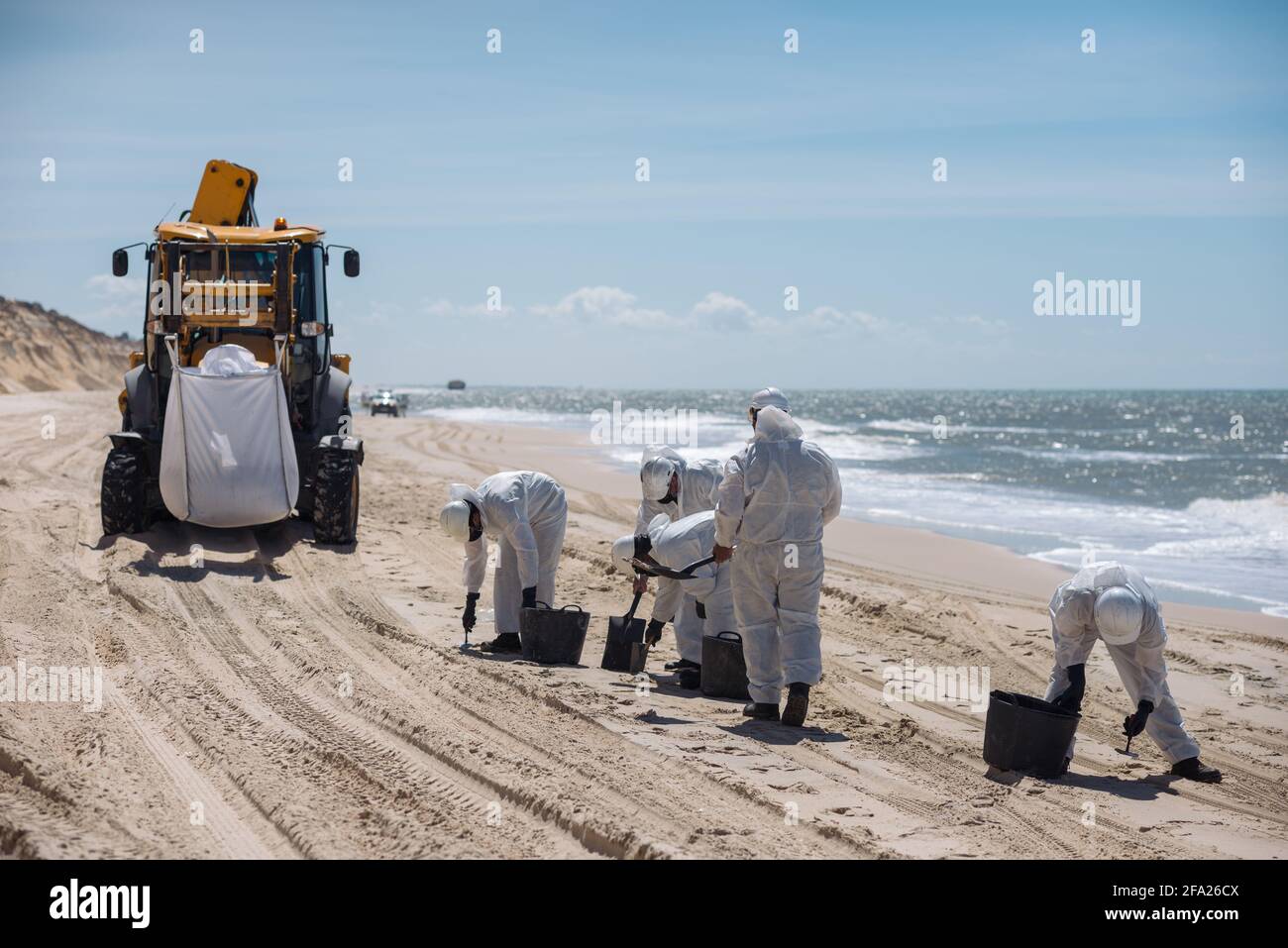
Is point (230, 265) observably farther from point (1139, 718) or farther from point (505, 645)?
point (1139, 718)

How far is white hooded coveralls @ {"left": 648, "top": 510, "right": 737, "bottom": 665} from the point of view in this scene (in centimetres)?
785

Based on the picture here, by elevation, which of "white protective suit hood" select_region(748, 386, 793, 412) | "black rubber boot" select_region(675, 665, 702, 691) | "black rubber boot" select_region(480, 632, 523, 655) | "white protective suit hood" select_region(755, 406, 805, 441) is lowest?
"black rubber boot" select_region(675, 665, 702, 691)

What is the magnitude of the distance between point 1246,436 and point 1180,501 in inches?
1374

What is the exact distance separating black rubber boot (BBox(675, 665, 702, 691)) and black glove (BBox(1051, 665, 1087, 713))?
2.37m

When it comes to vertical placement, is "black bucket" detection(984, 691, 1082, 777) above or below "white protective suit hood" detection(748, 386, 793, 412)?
below

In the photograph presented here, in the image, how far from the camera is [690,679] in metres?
8.20

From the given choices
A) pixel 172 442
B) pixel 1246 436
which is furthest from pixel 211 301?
pixel 1246 436

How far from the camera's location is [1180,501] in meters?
24.7

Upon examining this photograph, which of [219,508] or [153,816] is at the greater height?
A: [219,508]

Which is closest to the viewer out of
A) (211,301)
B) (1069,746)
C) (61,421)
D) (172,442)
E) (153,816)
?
(153,816)

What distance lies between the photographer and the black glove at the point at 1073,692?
21.5 ft

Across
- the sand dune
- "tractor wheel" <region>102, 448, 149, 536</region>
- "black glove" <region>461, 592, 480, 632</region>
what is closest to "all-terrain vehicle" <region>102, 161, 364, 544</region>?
"tractor wheel" <region>102, 448, 149, 536</region>

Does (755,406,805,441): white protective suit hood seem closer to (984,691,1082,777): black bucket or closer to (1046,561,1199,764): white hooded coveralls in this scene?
(1046,561,1199,764): white hooded coveralls
